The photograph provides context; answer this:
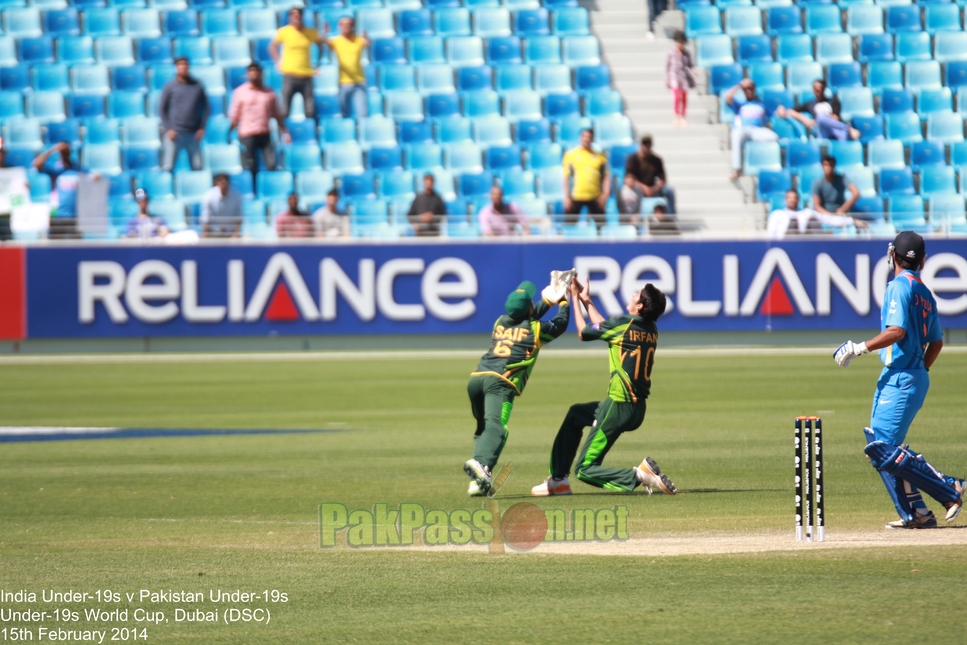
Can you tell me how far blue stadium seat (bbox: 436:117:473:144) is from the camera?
2755 centimetres

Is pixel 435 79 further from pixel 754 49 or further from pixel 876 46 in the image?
pixel 876 46

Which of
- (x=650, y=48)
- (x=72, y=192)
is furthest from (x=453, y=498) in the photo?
(x=650, y=48)

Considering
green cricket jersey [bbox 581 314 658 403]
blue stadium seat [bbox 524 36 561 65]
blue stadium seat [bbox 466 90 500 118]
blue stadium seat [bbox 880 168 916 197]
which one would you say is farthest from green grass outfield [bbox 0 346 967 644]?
blue stadium seat [bbox 524 36 561 65]

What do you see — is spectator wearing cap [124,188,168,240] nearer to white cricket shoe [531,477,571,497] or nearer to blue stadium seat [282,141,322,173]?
blue stadium seat [282,141,322,173]

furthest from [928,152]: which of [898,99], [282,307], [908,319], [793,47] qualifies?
[908,319]

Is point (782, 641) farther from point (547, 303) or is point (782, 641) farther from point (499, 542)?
point (547, 303)

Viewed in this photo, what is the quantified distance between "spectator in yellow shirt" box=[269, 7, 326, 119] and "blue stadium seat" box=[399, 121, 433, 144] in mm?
1943

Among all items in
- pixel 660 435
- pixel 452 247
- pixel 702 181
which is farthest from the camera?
pixel 702 181

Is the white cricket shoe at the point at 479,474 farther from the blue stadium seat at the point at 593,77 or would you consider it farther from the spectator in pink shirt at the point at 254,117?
the blue stadium seat at the point at 593,77

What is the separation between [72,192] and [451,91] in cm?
820

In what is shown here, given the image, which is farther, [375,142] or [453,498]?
[375,142]

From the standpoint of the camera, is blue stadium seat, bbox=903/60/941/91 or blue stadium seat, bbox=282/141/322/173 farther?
blue stadium seat, bbox=903/60/941/91

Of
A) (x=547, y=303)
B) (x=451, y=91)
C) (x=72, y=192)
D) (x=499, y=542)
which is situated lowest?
(x=499, y=542)

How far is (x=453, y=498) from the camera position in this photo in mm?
10000
